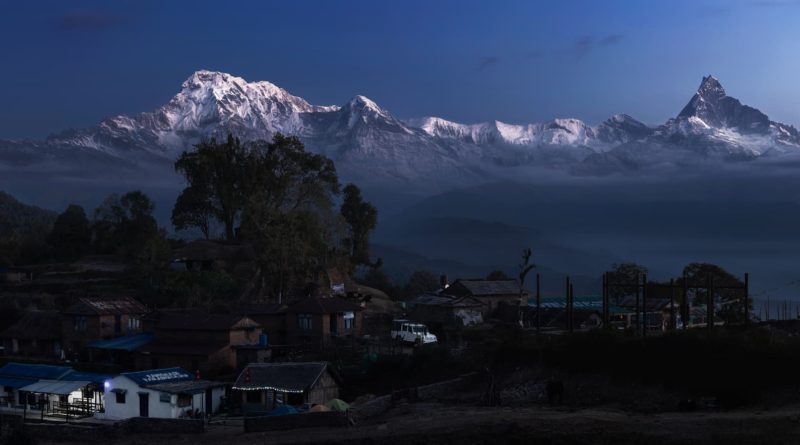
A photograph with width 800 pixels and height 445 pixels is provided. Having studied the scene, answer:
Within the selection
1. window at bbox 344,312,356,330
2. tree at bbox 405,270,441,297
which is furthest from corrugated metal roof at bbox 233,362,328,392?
tree at bbox 405,270,441,297

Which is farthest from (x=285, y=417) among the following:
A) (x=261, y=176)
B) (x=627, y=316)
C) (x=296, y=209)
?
(x=261, y=176)

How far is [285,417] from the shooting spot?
41062mm

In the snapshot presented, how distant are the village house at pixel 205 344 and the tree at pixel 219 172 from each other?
31.3 metres

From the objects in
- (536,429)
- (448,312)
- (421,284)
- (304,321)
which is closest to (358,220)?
(421,284)

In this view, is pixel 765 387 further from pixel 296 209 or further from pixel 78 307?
pixel 296 209

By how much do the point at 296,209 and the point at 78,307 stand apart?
24.2m

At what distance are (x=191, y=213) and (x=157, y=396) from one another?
5220 centimetres

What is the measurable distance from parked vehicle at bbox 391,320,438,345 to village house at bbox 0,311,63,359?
2477 centimetres

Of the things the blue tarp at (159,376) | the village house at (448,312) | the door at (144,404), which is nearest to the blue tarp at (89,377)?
the blue tarp at (159,376)

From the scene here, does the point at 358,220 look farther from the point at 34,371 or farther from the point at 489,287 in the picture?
the point at 34,371

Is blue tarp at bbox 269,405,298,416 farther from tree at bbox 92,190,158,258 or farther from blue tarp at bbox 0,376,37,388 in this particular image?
tree at bbox 92,190,158,258

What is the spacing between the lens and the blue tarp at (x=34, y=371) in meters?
53.7

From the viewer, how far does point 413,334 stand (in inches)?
2391

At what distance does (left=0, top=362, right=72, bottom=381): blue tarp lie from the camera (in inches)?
2115
